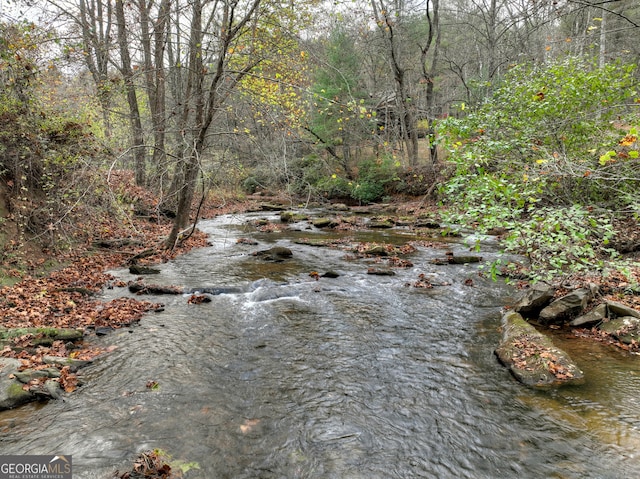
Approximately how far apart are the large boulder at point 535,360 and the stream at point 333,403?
17cm

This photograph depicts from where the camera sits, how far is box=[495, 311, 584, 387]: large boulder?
511cm

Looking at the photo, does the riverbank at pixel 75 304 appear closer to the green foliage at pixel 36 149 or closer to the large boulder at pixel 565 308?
the large boulder at pixel 565 308

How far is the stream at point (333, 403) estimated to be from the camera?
381 cm

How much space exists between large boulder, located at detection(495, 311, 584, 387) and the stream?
0.54 feet

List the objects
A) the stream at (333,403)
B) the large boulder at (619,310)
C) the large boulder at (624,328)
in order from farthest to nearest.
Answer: the large boulder at (619,310), the large boulder at (624,328), the stream at (333,403)

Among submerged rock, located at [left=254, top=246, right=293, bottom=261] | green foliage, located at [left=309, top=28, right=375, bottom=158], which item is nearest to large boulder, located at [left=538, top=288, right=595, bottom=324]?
submerged rock, located at [left=254, top=246, right=293, bottom=261]

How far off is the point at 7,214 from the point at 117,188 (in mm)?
3013

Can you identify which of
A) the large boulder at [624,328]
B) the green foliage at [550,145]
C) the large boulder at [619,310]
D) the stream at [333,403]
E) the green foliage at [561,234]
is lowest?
the stream at [333,403]

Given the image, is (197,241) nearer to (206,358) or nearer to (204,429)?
(206,358)

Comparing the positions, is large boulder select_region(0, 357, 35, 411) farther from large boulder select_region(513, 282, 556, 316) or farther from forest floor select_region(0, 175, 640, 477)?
large boulder select_region(513, 282, 556, 316)

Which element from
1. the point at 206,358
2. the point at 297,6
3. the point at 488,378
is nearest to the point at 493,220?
the point at 488,378

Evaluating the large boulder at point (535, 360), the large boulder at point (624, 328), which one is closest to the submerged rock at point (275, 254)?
the large boulder at point (535, 360)

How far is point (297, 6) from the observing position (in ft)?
33.0

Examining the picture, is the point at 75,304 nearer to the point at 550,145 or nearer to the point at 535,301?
the point at 535,301
